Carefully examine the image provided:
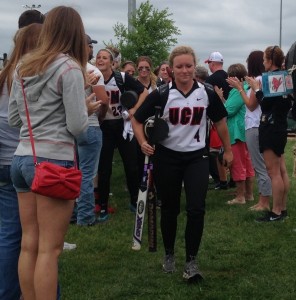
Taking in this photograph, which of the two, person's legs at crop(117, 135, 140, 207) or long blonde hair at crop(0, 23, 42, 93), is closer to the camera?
long blonde hair at crop(0, 23, 42, 93)

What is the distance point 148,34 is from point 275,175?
1948 cm

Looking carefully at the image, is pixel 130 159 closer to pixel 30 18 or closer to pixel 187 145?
pixel 187 145

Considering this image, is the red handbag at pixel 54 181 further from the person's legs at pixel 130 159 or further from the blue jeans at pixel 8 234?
the person's legs at pixel 130 159

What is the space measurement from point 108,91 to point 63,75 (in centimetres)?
375

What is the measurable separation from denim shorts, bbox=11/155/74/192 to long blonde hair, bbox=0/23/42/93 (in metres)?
0.58

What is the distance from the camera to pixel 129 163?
282 inches

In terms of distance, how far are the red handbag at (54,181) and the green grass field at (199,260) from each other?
1.33m

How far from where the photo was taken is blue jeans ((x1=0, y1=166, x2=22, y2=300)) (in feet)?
12.0

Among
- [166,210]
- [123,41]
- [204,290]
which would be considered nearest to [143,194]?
[166,210]

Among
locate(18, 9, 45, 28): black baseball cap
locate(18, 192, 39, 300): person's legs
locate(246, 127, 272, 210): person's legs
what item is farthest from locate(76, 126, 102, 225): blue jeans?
locate(18, 192, 39, 300): person's legs

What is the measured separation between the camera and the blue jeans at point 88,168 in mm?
6367

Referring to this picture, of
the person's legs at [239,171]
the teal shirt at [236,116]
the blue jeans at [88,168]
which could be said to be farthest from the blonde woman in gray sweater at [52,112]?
the person's legs at [239,171]

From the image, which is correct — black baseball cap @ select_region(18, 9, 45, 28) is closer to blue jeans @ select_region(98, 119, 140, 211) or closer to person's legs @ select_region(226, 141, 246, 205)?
blue jeans @ select_region(98, 119, 140, 211)

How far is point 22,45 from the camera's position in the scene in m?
3.62
